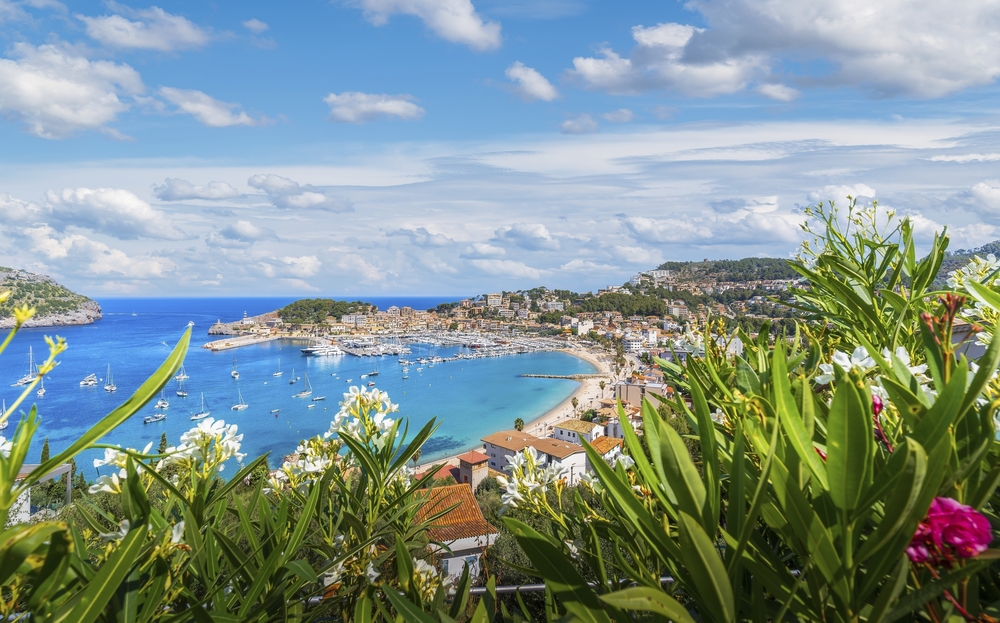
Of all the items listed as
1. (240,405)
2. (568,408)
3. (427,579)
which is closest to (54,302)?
(240,405)

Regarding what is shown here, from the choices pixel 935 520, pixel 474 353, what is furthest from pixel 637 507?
pixel 474 353

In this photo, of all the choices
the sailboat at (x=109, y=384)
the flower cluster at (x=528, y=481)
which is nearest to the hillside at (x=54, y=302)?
the sailboat at (x=109, y=384)

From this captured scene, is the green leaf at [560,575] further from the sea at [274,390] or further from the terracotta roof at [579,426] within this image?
the terracotta roof at [579,426]

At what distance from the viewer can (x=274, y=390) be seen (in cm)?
3478

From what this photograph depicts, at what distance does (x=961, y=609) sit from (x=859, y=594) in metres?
0.08

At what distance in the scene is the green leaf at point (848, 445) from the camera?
1.69 ft

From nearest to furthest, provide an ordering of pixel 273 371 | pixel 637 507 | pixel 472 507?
pixel 637 507 → pixel 472 507 → pixel 273 371

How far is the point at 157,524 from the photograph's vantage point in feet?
3.21

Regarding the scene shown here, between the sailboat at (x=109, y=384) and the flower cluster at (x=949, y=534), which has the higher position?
the flower cluster at (x=949, y=534)

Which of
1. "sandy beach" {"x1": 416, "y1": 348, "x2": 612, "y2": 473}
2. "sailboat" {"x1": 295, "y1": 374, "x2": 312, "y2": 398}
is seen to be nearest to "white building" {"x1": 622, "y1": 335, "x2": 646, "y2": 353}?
"sandy beach" {"x1": 416, "y1": 348, "x2": 612, "y2": 473}

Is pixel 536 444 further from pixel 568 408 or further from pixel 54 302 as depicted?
pixel 54 302

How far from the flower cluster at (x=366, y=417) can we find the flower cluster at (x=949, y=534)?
1.05m

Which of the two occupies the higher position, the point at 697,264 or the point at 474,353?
the point at 697,264

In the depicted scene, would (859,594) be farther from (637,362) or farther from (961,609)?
(637,362)
